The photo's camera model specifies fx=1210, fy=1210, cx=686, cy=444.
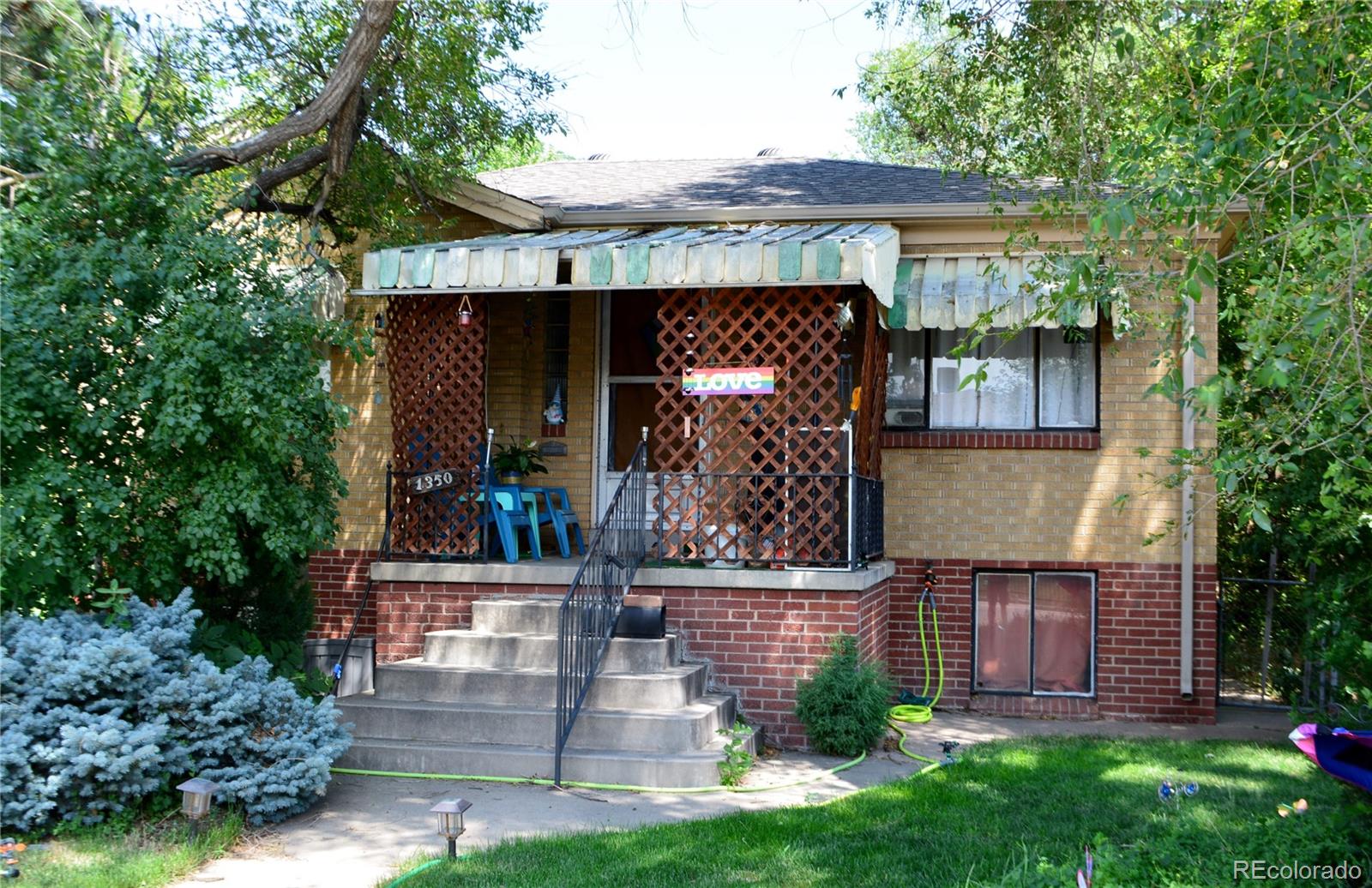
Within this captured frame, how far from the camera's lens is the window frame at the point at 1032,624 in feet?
34.9

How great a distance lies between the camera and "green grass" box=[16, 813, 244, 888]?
552 centimetres

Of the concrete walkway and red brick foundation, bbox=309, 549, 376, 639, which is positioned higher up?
red brick foundation, bbox=309, 549, 376, 639

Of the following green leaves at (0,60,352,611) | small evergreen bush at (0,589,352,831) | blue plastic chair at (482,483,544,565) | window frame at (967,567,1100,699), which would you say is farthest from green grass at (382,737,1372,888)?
blue plastic chair at (482,483,544,565)

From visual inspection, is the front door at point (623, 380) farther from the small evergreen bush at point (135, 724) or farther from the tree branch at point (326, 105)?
the small evergreen bush at point (135, 724)

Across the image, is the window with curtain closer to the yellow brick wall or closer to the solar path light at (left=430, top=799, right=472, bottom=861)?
the yellow brick wall

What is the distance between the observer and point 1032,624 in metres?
10.8

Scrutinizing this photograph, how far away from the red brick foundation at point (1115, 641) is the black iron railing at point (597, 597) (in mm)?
2834

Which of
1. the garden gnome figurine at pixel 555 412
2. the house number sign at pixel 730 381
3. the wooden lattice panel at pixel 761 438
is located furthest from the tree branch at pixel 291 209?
the house number sign at pixel 730 381

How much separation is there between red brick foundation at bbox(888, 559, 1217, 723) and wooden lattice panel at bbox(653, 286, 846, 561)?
196 cm

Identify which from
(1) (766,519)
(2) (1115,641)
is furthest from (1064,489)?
(1) (766,519)

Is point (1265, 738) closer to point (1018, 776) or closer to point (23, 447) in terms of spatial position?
point (1018, 776)

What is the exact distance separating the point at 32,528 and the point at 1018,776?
620cm

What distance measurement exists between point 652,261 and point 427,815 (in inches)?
162
